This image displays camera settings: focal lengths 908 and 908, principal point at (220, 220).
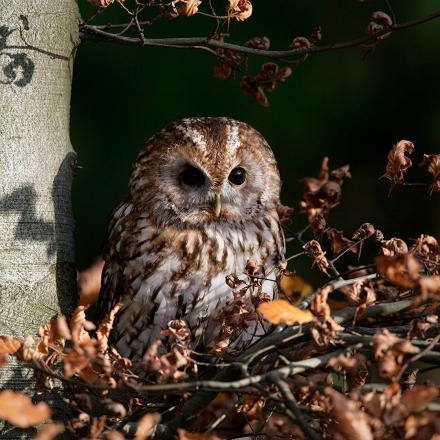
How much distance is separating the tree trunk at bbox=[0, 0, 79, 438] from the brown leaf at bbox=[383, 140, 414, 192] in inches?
25.6

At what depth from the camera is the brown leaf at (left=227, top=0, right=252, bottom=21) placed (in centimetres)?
170

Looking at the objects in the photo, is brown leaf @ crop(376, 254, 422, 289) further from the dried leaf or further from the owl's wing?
the owl's wing

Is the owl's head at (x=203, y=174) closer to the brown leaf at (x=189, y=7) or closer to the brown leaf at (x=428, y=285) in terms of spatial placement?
the brown leaf at (x=189, y=7)

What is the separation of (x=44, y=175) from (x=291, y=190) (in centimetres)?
207

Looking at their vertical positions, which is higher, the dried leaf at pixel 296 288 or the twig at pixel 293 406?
the twig at pixel 293 406

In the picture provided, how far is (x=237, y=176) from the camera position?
2123 millimetres

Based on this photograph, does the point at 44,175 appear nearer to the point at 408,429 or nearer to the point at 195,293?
the point at 195,293


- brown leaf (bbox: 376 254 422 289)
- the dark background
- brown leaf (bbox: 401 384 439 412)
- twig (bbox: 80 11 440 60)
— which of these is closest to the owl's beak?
twig (bbox: 80 11 440 60)

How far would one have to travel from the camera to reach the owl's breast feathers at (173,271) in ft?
6.52

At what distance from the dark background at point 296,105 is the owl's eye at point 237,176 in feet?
4.49

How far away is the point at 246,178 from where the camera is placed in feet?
7.05

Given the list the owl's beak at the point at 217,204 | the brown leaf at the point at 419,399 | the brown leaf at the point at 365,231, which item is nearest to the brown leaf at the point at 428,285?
the brown leaf at the point at 419,399

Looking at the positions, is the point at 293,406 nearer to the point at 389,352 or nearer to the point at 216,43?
the point at 389,352

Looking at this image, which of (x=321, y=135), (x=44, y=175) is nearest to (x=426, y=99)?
(x=321, y=135)
